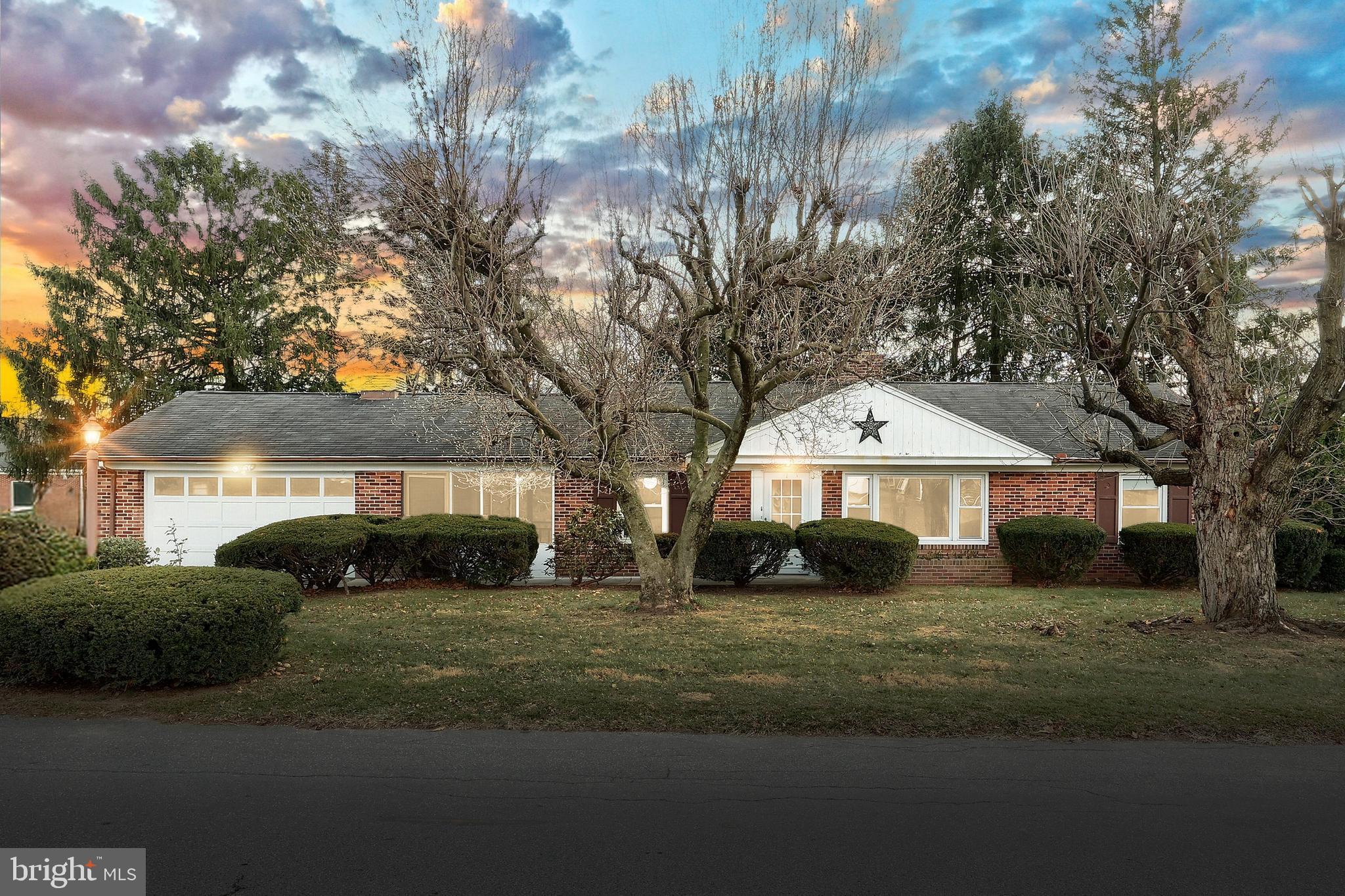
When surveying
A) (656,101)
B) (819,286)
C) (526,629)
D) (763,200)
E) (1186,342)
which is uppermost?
(656,101)

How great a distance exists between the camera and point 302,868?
412 centimetres

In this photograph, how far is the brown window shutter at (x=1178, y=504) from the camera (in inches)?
708

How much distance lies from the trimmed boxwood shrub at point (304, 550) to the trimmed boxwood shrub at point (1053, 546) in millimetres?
11968

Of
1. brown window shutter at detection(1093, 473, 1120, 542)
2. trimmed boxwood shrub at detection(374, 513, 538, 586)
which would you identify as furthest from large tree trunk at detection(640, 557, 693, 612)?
brown window shutter at detection(1093, 473, 1120, 542)

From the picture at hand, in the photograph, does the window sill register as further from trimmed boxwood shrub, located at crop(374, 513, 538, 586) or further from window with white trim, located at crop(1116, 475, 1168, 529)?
trimmed boxwood shrub, located at crop(374, 513, 538, 586)

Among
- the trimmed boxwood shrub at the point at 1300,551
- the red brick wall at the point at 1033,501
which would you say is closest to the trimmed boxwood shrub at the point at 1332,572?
the trimmed boxwood shrub at the point at 1300,551

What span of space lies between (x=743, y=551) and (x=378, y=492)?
24.9ft

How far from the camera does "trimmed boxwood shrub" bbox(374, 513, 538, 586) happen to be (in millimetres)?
15070

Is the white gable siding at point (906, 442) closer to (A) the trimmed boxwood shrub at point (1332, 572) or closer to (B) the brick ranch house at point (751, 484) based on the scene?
(B) the brick ranch house at point (751, 484)

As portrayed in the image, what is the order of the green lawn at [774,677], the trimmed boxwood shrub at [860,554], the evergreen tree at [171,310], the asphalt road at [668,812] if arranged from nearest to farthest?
the asphalt road at [668,812] → the green lawn at [774,677] → the trimmed boxwood shrub at [860,554] → the evergreen tree at [171,310]

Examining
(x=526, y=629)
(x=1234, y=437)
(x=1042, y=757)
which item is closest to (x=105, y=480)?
(x=526, y=629)

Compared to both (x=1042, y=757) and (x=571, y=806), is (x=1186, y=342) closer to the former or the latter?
(x=1042, y=757)

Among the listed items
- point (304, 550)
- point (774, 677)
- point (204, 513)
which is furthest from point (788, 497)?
point (204, 513)

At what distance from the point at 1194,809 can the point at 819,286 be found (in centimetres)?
755
